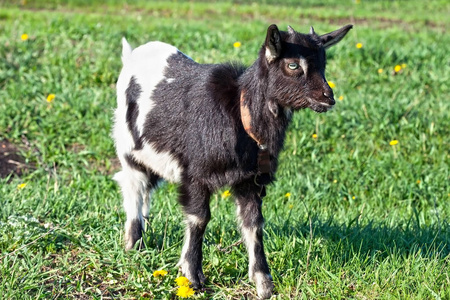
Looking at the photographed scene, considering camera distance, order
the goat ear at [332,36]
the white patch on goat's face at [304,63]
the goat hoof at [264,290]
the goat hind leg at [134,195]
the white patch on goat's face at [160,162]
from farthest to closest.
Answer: the goat hind leg at [134,195], the white patch on goat's face at [160,162], the goat hoof at [264,290], the goat ear at [332,36], the white patch on goat's face at [304,63]

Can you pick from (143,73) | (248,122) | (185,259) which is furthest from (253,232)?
(143,73)

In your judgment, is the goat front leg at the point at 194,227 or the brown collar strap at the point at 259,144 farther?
the goat front leg at the point at 194,227

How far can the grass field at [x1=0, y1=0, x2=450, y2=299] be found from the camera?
152 inches

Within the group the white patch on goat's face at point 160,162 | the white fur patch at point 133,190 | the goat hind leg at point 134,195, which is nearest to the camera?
the white patch on goat's face at point 160,162

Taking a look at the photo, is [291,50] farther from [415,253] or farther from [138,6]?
[138,6]

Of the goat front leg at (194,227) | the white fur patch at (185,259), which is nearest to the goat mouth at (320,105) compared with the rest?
the goat front leg at (194,227)

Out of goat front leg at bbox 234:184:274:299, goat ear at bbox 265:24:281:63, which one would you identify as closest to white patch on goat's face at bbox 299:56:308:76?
goat ear at bbox 265:24:281:63

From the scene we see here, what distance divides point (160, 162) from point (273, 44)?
47.1 inches

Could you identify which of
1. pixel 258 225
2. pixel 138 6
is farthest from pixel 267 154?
pixel 138 6

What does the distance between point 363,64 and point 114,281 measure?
5.78 m

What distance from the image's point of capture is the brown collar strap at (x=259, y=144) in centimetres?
368

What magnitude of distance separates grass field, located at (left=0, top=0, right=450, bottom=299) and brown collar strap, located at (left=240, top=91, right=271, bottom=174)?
22.3 inches

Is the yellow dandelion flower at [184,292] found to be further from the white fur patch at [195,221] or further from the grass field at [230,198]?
the white fur patch at [195,221]

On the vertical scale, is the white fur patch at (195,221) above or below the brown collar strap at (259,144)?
below
